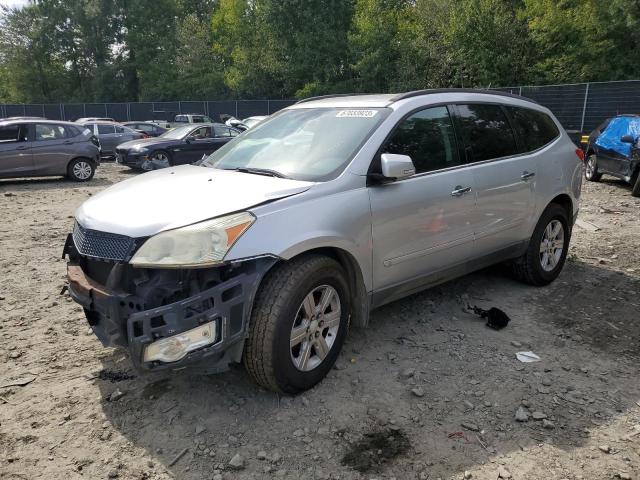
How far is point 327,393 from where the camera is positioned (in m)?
3.34

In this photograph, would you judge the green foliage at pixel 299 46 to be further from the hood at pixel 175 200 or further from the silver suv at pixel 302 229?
the hood at pixel 175 200

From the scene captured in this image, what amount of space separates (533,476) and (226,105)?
3405cm

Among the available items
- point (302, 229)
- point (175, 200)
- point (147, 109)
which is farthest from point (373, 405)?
point (147, 109)

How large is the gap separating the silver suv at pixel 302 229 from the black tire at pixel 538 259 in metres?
0.18

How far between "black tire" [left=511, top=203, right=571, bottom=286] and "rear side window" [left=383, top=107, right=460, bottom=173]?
1464mm

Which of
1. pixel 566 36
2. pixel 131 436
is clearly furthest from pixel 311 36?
pixel 131 436

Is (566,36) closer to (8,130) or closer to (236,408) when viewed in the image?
(8,130)

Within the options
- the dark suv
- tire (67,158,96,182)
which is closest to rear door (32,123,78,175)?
the dark suv

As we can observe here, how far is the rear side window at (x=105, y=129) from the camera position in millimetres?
19297

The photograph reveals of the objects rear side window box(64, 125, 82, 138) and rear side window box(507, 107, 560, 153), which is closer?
rear side window box(507, 107, 560, 153)

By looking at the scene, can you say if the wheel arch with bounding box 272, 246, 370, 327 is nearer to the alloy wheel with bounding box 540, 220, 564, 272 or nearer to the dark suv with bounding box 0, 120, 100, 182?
the alloy wheel with bounding box 540, 220, 564, 272

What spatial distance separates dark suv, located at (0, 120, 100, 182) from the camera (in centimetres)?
1220

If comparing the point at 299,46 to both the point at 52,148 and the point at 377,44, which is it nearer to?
→ the point at 377,44

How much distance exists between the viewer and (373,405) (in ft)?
10.6
